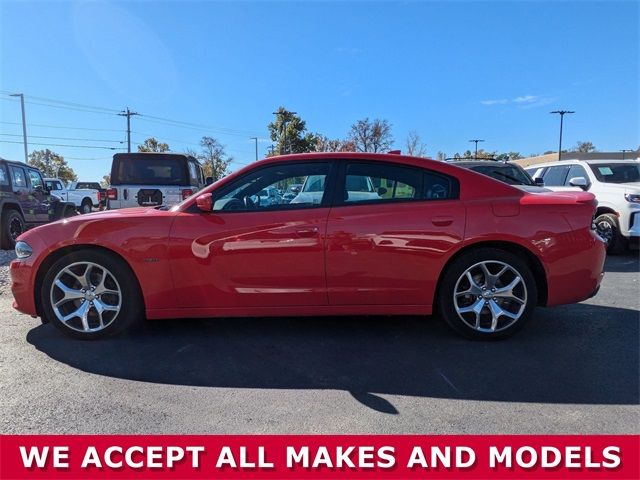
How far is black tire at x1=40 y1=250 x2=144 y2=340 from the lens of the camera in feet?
12.7

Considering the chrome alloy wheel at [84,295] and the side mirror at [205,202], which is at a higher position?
the side mirror at [205,202]

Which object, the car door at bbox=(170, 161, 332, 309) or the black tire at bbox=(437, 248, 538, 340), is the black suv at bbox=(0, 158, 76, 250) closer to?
the car door at bbox=(170, 161, 332, 309)

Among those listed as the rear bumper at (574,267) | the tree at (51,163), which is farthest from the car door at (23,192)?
the tree at (51,163)

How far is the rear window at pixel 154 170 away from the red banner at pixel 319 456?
7.49m

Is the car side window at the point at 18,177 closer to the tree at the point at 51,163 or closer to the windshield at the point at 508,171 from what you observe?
the windshield at the point at 508,171

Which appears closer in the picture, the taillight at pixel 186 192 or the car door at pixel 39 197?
the taillight at pixel 186 192

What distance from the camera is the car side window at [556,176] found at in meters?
10.1

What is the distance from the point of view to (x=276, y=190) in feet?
12.9

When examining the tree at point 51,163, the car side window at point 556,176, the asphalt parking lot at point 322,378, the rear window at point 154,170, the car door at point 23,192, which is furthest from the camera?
the tree at point 51,163

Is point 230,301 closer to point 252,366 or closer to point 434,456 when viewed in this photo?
point 252,366

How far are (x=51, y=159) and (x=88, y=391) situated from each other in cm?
9316

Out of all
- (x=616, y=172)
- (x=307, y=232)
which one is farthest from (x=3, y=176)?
(x=616, y=172)

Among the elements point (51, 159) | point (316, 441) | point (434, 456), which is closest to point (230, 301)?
point (316, 441)

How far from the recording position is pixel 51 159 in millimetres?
82438
